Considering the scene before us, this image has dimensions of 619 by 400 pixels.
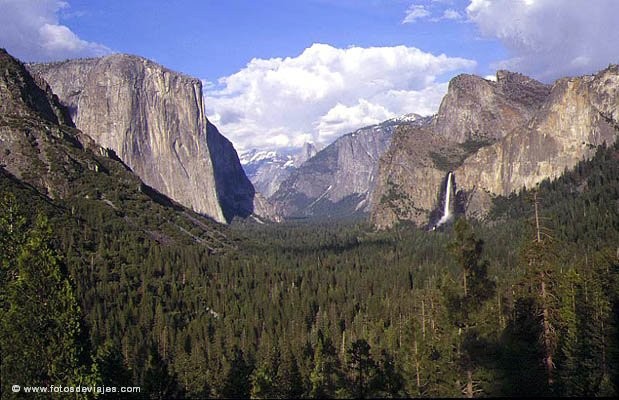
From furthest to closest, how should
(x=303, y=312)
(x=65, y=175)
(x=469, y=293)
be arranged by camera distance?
1. (x=65, y=175)
2. (x=303, y=312)
3. (x=469, y=293)

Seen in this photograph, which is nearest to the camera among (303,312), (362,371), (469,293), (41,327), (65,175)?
(41,327)

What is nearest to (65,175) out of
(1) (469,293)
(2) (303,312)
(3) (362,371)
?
(2) (303,312)

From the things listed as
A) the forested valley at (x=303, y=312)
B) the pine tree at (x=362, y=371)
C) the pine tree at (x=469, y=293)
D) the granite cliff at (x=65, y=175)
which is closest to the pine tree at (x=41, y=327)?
the forested valley at (x=303, y=312)

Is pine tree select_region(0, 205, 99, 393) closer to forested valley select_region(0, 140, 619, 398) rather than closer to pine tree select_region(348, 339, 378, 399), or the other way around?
forested valley select_region(0, 140, 619, 398)

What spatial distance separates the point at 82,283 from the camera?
9900 cm

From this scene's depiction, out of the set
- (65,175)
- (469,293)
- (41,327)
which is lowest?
(41,327)

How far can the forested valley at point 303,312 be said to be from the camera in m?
26.8

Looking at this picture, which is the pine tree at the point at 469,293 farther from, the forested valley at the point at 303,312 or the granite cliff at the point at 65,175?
the granite cliff at the point at 65,175

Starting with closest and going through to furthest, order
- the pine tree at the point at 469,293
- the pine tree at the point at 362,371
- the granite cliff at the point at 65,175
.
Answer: the pine tree at the point at 469,293 → the pine tree at the point at 362,371 → the granite cliff at the point at 65,175

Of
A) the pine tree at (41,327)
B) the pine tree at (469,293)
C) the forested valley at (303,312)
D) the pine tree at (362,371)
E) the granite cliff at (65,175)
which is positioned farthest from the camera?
the granite cliff at (65,175)

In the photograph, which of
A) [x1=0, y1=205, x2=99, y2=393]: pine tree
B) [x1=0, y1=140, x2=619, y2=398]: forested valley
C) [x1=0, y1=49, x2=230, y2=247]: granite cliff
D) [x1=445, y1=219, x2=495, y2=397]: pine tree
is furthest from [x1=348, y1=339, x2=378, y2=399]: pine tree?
[x1=0, y1=49, x2=230, y2=247]: granite cliff

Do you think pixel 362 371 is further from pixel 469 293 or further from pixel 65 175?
pixel 65 175

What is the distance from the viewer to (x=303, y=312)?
10681 centimetres

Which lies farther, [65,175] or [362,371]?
[65,175]
